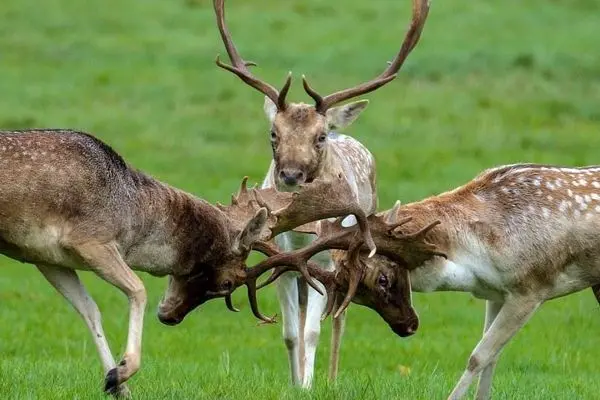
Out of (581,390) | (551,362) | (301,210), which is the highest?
(301,210)

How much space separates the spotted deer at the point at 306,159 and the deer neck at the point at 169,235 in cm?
107

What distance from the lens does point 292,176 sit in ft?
37.0

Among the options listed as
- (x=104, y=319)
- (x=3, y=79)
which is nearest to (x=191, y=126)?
(x=3, y=79)

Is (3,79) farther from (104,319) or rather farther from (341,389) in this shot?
(341,389)

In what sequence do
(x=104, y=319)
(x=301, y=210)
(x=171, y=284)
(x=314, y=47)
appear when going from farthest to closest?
(x=314, y=47) → (x=104, y=319) → (x=171, y=284) → (x=301, y=210)

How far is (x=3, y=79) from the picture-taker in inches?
1032

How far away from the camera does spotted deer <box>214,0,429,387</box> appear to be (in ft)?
37.7

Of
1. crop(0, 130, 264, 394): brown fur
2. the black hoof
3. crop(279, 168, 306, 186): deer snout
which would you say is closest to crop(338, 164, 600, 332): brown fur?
crop(0, 130, 264, 394): brown fur

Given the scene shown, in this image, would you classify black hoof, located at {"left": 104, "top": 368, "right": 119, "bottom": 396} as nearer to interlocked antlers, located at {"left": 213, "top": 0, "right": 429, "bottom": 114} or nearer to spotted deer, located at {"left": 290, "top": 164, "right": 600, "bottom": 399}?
spotted deer, located at {"left": 290, "top": 164, "right": 600, "bottom": 399}

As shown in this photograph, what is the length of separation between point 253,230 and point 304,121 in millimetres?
1966

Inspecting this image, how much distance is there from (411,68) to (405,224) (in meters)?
17.1

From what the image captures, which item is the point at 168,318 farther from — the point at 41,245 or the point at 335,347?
the point at 335,347

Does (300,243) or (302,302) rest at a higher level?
(300,243)

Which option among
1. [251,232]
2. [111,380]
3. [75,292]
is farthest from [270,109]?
[111,380]
